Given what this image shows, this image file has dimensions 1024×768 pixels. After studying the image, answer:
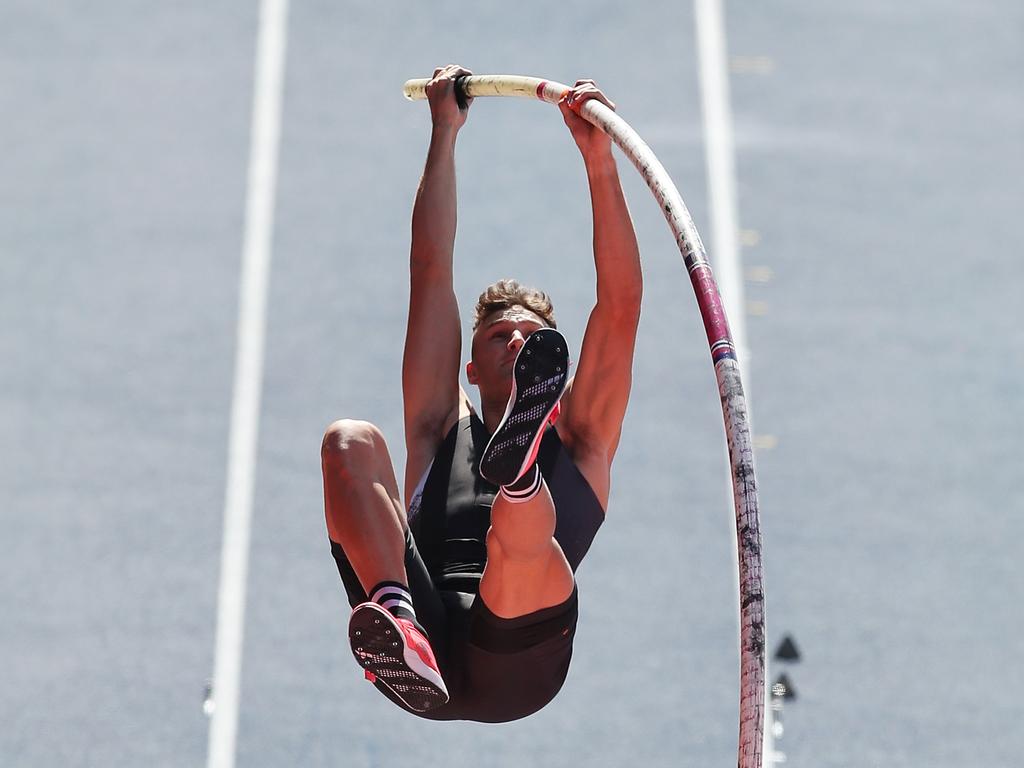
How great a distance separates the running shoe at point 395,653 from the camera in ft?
12.8

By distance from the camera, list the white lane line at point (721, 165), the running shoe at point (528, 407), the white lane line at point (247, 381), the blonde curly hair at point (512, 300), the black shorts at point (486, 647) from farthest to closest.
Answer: the white lane line at point (721, 165) < the white lane line at point (247, 381) < the blonde curly hair at point (512, 300) < the black shorts at point (486, 647) < the running shoe at point (528, 407)

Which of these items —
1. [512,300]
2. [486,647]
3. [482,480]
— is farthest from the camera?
[512,300]

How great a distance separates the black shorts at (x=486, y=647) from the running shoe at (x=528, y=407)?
46cm

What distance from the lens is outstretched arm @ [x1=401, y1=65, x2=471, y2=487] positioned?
4.79 m

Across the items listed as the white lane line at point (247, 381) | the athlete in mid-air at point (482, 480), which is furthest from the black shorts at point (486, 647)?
the white lane line at point (247, 381)

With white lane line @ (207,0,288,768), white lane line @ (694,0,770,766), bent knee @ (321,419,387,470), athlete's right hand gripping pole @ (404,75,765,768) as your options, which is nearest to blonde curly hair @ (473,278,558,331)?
athlete's right hand gripping pole @ (404,75,765,768)

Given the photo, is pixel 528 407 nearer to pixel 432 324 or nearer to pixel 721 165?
pixel 432 324

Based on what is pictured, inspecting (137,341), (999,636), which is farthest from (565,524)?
(137,341)

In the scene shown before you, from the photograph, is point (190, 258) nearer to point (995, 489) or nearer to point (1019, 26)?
point (995, 489)

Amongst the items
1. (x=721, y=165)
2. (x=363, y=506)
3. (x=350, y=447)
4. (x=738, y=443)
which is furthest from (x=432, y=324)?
(x=721, y=165)

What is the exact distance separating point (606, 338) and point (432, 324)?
500mm

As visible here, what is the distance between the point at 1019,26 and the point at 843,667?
387 centimetres

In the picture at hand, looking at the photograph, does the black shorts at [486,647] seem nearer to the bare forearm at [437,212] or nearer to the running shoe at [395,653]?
the running shoe at [395,653]

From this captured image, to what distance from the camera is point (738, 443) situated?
163 inches
